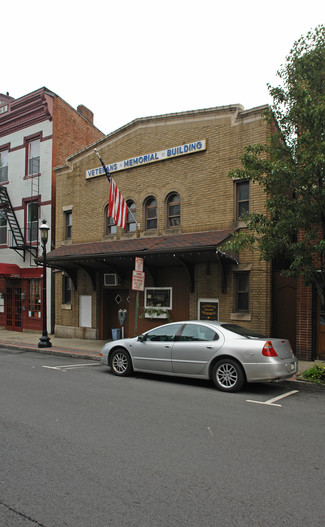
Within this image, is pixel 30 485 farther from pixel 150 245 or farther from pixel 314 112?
pixel 150 245

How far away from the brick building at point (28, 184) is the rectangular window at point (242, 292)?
33.0 feet

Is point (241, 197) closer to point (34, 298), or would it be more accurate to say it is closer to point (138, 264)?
point (138, 264)

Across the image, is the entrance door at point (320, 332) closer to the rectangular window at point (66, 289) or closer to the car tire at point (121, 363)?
the car tire at point (121, 363)

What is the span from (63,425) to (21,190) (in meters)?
17.8

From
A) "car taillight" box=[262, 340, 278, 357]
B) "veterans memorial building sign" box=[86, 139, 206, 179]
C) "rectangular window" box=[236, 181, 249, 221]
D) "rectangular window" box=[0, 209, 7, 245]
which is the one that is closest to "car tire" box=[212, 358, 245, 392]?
"car taillight" box=[262, 340, 278, 357]

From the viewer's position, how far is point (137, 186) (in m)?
15.7

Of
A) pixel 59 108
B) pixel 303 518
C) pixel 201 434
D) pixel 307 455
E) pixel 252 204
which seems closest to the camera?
pixel 303 518

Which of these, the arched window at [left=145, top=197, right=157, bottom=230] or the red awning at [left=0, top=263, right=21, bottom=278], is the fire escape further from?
the arched window at [left=145, top=197, right=157, bottom=230]

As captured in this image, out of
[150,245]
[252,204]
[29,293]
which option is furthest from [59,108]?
[252,204]

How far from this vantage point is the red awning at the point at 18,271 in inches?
790

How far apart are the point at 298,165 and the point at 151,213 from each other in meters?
7.19

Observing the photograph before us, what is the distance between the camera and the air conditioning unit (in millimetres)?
15891

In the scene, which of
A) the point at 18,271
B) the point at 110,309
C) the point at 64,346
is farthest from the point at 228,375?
the point at 18,271

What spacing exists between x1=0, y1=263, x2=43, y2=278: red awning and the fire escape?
18.3 inches
